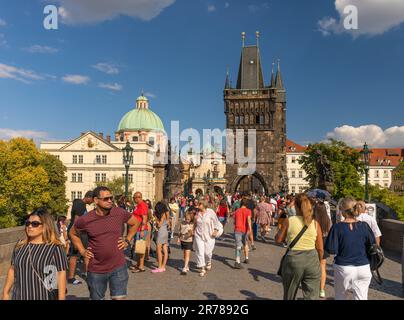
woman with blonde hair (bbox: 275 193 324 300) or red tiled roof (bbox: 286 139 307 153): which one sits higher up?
red tiled roof (bbox: 286 139 307 153)

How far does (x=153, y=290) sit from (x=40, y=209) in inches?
154

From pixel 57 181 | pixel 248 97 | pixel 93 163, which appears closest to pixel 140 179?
pixel 93 163

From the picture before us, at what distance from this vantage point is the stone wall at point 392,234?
11.6 meters

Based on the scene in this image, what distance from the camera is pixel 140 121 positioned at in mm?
86812

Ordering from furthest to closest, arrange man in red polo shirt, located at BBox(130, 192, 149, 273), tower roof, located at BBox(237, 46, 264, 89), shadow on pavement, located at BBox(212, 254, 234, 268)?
tower roof, located at BBox(237, 46, 264, 89), shadow on pavement, located at BBox(212, 254, 234, 268), man in red polo shirt, located at BBox(130, 192, 149, 273)

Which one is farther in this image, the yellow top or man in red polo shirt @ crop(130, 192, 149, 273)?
man in red polo shirt @ crop(130, 192, 149, 273)

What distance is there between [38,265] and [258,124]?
63324mm

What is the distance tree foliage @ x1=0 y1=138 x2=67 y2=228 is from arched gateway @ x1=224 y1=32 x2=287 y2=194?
28.6 metres

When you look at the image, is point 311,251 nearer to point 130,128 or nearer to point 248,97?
point 248,97

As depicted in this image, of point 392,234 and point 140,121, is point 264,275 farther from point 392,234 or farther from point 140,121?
point 140,121

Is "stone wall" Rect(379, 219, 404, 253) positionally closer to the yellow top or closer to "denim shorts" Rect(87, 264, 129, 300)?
the yellow top

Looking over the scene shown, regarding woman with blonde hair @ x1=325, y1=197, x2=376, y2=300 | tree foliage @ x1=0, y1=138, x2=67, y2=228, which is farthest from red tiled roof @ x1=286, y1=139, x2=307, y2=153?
woman with blonde hair @ x1=325, y1=197, x2=376, y2=300

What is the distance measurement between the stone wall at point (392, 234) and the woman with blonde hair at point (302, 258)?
748 cm

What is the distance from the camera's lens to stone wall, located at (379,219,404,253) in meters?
11.6
